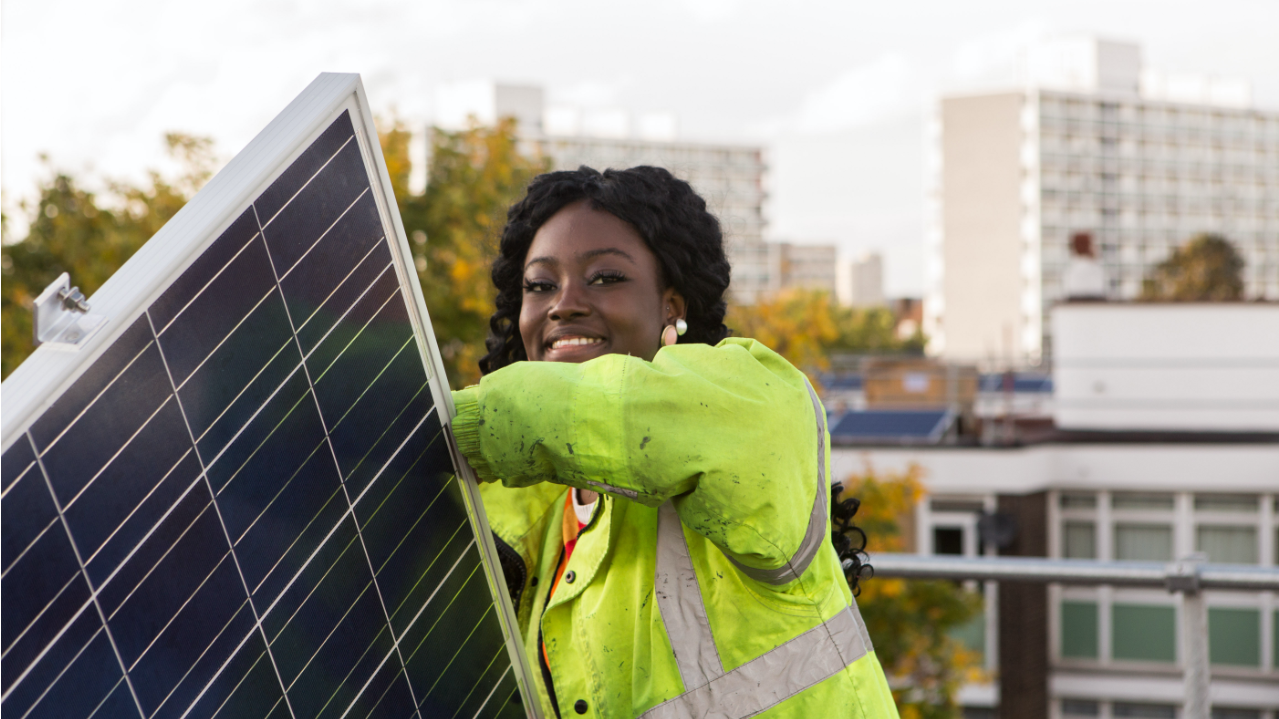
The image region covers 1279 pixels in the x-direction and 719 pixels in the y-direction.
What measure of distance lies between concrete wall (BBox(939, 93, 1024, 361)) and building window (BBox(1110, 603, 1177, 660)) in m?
83.8

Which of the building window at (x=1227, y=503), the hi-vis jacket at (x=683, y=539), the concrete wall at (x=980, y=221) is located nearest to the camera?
the hi-vis jacket at (x=683, y=539)

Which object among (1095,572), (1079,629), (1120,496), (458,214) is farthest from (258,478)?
(1079,629)

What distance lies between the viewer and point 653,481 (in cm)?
158

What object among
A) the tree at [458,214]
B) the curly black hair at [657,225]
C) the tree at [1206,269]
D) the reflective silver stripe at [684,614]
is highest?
the tree at [1206,269]

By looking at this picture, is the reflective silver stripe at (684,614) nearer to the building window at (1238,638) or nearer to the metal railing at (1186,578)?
the metal railing at (1186,578)

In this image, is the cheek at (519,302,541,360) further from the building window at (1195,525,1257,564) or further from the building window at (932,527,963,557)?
the building window at (1195,525,1257,564)

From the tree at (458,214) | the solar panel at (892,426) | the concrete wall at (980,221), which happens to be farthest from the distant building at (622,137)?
the tree at (458,214)

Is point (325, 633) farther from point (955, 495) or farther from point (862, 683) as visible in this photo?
point (955, 495)

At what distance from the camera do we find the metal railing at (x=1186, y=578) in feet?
10.2

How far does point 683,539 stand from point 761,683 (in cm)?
24

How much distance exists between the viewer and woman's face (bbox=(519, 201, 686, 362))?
82.4 inches

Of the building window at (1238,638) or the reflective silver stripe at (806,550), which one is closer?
the reflective silver stripe at (806,550)

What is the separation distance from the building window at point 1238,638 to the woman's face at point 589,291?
50.2 feet

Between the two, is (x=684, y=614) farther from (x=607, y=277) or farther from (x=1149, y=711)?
(x=1149, y=711)
